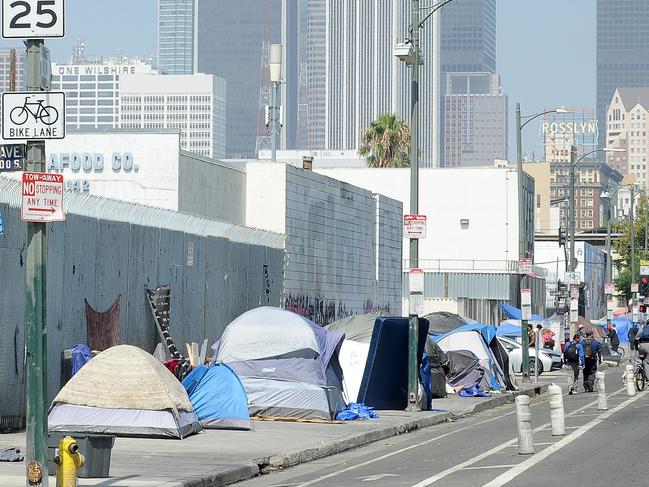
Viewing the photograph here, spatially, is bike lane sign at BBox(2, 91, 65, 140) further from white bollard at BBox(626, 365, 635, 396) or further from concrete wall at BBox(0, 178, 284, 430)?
white bollard at BBox(626, 365, 635, 396)

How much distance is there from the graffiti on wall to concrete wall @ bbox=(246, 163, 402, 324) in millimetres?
28

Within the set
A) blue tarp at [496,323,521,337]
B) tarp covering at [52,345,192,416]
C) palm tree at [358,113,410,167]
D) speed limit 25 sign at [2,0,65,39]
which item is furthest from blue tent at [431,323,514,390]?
palm tree at [358,113,410,167]

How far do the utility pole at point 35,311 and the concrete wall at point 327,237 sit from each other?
86.6 ft

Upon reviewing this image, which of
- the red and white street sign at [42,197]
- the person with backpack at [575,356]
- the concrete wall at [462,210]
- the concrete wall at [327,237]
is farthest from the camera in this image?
the concrete wall at [462,210]

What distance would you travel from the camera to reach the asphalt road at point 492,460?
16188 mm

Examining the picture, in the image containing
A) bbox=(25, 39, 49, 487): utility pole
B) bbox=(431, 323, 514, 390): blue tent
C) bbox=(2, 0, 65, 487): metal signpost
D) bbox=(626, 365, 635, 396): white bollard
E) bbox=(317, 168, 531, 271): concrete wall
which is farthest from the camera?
bbox=(317, 168, 531, 271): concrete wall

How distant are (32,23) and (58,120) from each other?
3.23ft

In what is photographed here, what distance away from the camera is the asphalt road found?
16188 mm

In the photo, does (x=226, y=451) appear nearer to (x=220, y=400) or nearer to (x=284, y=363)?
(x=220, y=400)

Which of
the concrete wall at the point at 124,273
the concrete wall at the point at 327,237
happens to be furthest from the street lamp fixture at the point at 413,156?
the concrete wall at the point at 327,237

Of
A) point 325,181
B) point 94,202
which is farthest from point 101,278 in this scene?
point 325,181

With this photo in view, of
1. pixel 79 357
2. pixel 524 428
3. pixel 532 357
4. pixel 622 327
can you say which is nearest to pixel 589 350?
pixel 532 357

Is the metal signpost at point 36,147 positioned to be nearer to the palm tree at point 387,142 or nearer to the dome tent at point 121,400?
the dome tent at point 121,400

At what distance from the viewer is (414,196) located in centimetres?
3048
